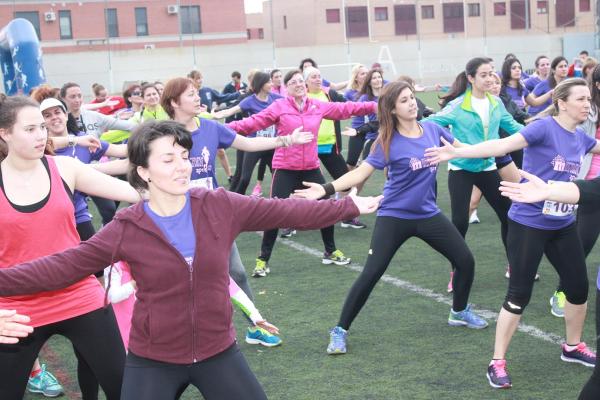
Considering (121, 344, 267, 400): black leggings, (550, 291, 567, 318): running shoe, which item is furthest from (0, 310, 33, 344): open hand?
(550, 291, 567, 318): running shoe

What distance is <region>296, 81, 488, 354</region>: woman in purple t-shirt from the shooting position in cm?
616

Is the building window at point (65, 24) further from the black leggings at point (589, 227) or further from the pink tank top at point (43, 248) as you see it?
the pink tank top at point (43, 248)

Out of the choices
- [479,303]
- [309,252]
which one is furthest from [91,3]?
[479,303]

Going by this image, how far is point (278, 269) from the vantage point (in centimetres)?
936

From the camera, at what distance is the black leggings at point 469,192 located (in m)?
7.46

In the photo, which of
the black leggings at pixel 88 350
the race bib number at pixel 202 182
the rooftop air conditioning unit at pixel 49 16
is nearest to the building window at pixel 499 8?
the rooftop air conditioning unit at pixel 49 16

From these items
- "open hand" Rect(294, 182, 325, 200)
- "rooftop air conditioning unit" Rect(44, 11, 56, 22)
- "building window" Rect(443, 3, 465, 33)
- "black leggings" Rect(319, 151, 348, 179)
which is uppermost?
"rooftop air conditioning unit" Rect(44, 11, 56, 22)

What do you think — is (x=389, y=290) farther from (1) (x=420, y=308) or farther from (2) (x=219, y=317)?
(2) (x=219, y=317)

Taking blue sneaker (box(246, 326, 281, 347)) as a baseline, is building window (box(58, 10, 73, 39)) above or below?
above

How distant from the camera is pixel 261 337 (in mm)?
6746

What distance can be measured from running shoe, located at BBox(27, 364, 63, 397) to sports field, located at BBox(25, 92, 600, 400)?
83 mm

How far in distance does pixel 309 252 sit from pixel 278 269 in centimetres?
89

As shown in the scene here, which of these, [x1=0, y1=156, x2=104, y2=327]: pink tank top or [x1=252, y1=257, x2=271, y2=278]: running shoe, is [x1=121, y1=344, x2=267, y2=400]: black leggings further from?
[x1=252, y1=257, x2=271, y2=278]: running shoe

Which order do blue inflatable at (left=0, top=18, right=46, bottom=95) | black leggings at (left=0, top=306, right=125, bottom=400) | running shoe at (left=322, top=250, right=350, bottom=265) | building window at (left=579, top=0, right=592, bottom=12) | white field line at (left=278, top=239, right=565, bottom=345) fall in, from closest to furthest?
black leggings at (left=0, top=306, right=125, bottom=400)
white field line at (left=278, top=239, right=565, bottom=345)
running shoe at (left=322, top=250, right=350, bottom=265)
blue inflatable at (left=0, top=18, right=46, bottom=95)
building window at (left=579, top=0, right=592, bottom=12)
